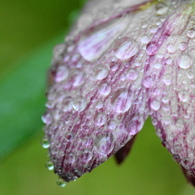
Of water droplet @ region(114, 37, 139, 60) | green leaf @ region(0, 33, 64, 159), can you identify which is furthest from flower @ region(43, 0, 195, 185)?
green leaf @ region(0, 33, 64, 159)

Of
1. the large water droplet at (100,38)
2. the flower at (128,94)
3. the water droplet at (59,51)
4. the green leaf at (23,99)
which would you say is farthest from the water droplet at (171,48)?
the green leaf at (23,99)

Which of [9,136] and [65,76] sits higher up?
[65,76]

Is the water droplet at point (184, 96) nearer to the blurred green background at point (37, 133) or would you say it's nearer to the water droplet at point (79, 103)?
the water droplet at point (79, 103)

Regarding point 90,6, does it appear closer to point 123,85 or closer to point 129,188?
point 123,85

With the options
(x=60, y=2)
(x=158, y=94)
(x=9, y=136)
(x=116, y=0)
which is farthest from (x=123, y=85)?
(x=60, y=2)

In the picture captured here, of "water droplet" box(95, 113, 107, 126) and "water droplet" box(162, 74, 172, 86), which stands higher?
"water droplet" box(95, 113, 107, 126)

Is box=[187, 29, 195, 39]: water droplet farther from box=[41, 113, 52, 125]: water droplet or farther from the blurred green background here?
the blurred green background

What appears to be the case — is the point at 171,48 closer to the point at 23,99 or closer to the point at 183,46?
the point at 183,46
